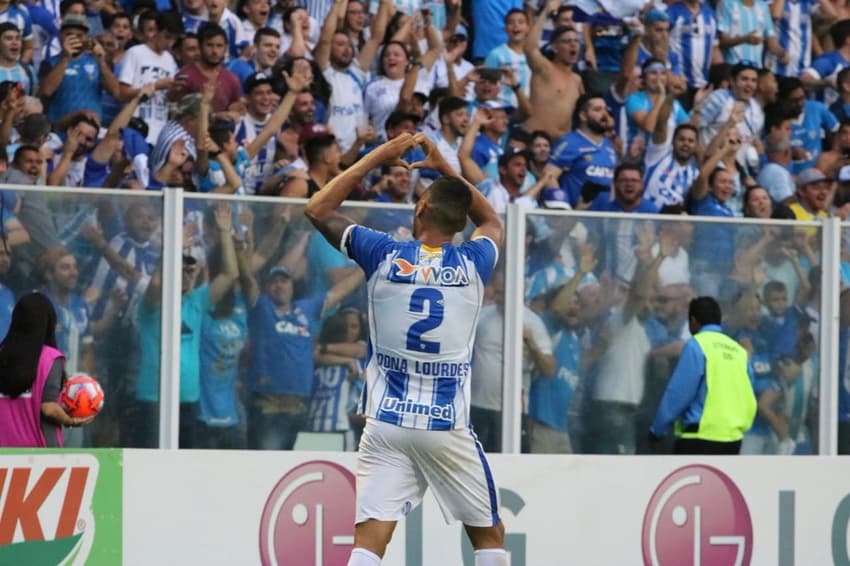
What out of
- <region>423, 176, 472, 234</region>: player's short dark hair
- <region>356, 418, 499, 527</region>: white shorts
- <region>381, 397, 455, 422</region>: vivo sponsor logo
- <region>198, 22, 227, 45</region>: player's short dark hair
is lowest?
<region>356, 418, 499, 527</region>: white shorts

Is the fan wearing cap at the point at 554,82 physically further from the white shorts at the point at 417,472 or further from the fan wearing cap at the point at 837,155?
the white shorts at the point at 417,472

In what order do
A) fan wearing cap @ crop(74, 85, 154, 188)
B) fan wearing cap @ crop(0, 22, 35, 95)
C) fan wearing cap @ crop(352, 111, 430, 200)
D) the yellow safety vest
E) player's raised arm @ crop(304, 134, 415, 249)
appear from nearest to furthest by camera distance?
1. player's raised arm @ crop(304, 134, 415, 249)
2. the yellow safety vest
3. fan wearing cap @ crop(74, 85, 154, 188)
4. fan wearing cap @ crop(0, 22, 35, 95)
5. fan wearing cap @ crop(352, 111, 430, 200)

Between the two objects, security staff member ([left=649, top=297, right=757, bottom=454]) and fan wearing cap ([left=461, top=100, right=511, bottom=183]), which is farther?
fan wearing cap ([left=461, top=100, right=511, bottom=183])

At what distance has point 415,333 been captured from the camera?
268 inches

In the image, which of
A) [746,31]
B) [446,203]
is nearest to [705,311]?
[446,203]

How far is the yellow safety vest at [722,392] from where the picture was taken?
1054 cm

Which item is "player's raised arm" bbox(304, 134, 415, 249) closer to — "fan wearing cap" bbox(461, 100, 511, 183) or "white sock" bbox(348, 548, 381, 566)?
"white sock" bbox(348, 548, 381, 566)

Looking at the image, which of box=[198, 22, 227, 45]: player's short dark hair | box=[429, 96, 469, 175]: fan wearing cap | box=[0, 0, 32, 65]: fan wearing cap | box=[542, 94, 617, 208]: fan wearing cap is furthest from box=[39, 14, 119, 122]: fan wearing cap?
box=[542, 94, 617, 208]: fan wearing cap

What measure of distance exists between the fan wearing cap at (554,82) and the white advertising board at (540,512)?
450cm

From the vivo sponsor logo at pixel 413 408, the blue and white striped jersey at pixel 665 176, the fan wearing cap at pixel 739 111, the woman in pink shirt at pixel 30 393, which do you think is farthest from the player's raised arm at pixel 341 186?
the fan wearing cap at pixel 739 111

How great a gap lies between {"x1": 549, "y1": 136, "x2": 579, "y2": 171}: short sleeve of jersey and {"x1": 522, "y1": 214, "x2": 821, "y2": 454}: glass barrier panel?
6.81 feet

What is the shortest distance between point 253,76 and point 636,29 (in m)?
3.62

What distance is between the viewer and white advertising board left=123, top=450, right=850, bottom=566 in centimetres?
822

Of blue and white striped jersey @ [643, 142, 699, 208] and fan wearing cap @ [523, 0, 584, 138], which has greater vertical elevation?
fan wearing cap @ [523, 0, 584, 138]
